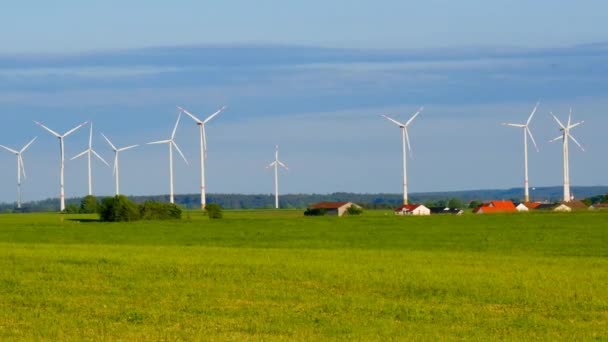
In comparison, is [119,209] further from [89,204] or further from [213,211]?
[89,204]

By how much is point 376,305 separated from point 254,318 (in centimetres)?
302

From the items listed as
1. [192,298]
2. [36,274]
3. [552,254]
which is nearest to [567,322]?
[192,298]

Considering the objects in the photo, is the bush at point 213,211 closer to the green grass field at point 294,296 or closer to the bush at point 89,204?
the bush at point 89,204

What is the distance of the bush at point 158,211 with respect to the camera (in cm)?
9338

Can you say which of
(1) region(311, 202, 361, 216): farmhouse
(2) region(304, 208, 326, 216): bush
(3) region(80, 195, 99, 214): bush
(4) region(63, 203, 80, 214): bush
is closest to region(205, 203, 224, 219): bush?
(2) region(304, 208, 326, 216): bush

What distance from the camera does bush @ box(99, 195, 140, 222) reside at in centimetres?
9131

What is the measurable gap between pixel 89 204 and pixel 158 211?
134 ft

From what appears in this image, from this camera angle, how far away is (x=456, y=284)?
26.0m

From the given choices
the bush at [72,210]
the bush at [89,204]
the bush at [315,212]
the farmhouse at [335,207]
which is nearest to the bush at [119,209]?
the bush at [315,212]

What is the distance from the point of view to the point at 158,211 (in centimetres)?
9419

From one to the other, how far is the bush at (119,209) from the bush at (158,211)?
112cm

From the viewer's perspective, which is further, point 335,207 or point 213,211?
point 335,207

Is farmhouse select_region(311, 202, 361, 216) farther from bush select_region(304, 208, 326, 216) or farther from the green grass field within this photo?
the green grass field

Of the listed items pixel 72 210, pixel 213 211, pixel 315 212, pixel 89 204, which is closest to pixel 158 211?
pixel 213 211
